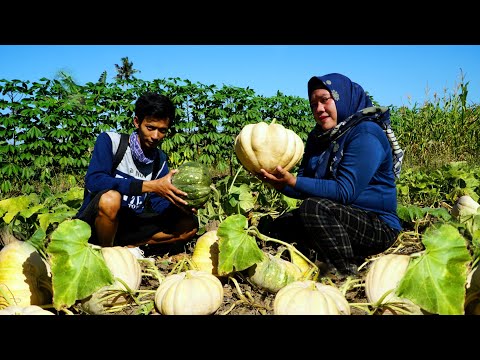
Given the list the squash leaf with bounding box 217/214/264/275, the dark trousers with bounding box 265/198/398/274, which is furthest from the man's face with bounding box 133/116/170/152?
the dark trousers with bounding box 265/198/398/274

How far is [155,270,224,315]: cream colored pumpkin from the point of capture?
7.72 ft

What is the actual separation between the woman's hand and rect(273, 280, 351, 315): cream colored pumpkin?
892mm

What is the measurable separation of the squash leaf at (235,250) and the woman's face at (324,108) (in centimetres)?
106

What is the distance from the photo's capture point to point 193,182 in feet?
11.1

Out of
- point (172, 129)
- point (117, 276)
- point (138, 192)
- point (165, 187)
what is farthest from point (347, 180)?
point (172, 129)

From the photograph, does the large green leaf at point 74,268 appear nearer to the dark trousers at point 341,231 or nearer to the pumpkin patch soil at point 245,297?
the pumpkin patch soil at point 245,297

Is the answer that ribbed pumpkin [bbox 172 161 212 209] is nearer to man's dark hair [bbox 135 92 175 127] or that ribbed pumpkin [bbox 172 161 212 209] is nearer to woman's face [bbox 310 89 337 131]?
man's dark hair [bbox 135 92 175 127]

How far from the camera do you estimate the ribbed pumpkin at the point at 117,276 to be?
8.06 feet

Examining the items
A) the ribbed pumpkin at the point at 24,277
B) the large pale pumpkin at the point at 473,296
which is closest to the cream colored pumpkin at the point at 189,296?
the ribbed pumpkin at the point at 24,277

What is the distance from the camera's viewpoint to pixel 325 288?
2342 mm

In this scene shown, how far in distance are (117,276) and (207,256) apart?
67 cm

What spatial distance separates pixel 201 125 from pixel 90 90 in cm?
255

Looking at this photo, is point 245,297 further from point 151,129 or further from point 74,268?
point 151,129
